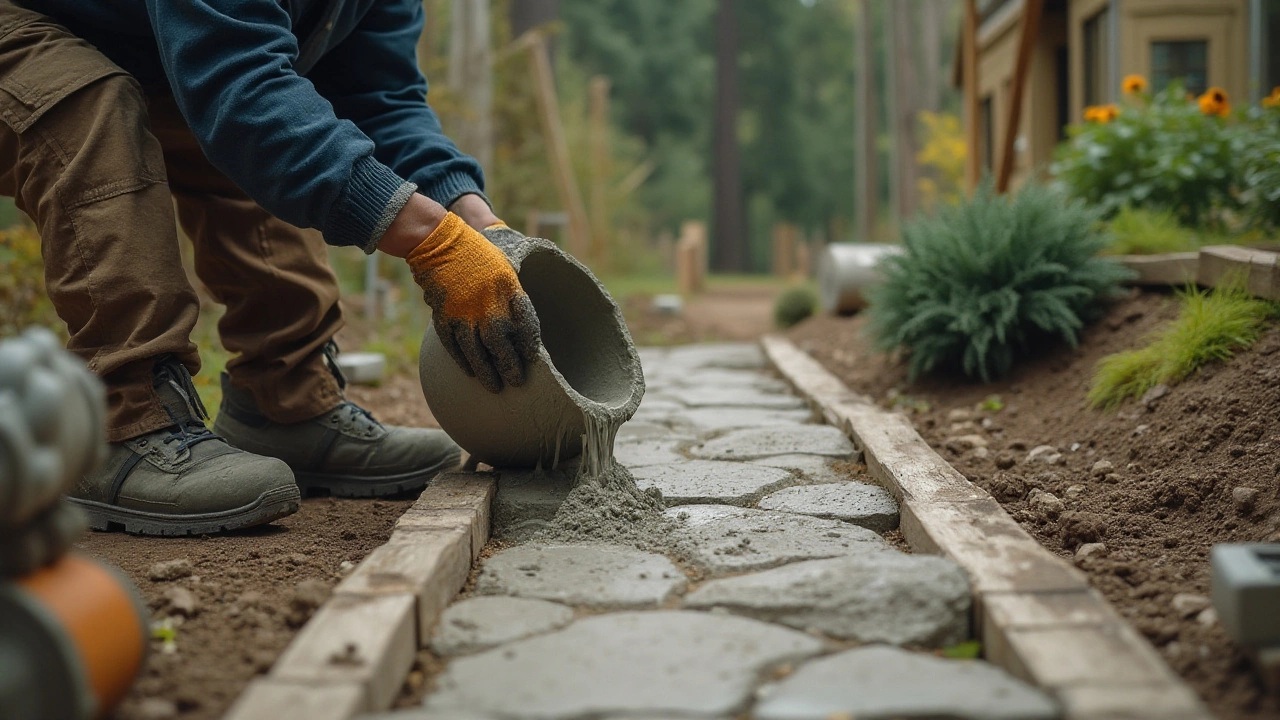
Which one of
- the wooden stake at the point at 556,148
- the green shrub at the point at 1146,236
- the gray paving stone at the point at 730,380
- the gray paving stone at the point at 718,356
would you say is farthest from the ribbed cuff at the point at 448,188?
the wooden stake at the point at 556,148

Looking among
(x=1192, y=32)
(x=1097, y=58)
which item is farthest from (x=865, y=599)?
(x=1097, y=58)

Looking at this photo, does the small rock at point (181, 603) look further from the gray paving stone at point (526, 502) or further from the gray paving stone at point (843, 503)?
the gray paving stone at point (843, 503)

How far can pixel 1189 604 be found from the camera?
166cm

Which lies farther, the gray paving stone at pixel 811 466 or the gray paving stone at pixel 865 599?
the gray paving stone at pixel 811 466

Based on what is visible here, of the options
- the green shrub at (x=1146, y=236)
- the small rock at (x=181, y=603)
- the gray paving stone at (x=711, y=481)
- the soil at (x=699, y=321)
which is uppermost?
the green shrub at (x=1146, y=236)

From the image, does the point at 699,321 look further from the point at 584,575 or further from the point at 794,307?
the point at 584,575

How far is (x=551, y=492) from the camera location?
2385 millimetres

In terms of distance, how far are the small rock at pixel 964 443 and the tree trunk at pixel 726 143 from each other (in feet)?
68.1

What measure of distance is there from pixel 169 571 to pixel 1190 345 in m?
2.62

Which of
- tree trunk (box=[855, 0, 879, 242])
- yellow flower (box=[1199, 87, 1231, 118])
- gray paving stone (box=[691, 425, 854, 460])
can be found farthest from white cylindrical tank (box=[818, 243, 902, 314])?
tree trunk (box=[855, 0, 879, 242])

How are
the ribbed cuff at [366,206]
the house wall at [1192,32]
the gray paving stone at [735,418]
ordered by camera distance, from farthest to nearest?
the house wall at [1192,32], the gray paving stone at [735,418], the ribbed cuff at [366,206]

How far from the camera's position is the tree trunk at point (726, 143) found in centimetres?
2330

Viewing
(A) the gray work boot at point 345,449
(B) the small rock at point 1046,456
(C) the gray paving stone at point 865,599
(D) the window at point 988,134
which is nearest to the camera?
(C) the gray paving stone at point 865,599

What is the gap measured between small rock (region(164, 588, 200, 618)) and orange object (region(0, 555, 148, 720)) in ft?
1.37
